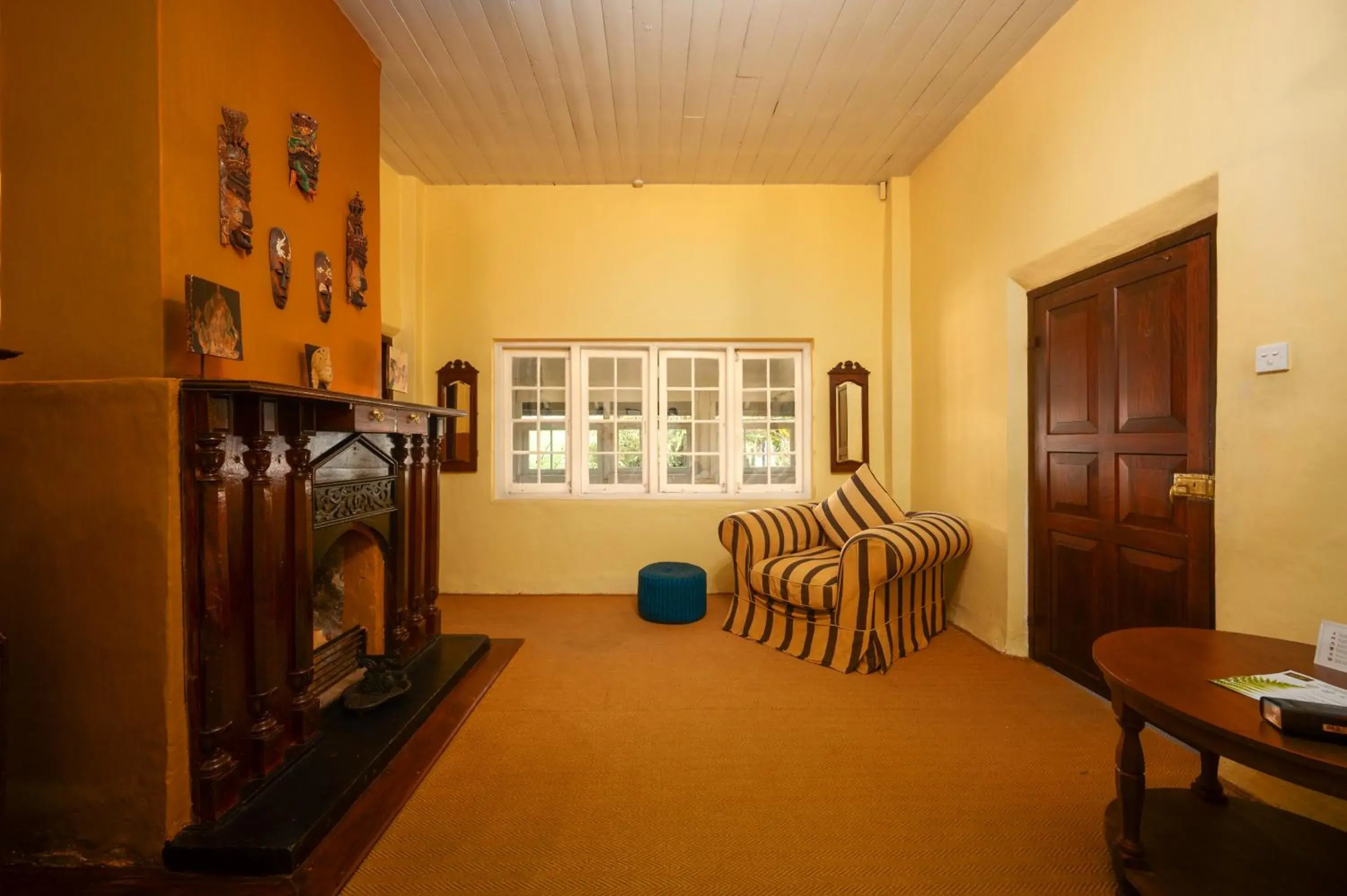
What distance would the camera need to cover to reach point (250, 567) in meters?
1.63

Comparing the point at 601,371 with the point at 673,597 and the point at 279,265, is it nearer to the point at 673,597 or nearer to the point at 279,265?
the point at 673,597

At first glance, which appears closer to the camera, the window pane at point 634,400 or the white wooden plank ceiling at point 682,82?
the white wooden plank ceiling at point 682,82

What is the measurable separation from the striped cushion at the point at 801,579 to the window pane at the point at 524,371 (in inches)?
90.9

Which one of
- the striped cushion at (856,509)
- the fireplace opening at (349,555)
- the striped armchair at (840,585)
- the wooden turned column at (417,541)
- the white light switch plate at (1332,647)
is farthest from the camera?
the striped cushion at (856,509)

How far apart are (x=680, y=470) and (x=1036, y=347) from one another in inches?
97.3

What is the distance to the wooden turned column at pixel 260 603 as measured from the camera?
5.35ft

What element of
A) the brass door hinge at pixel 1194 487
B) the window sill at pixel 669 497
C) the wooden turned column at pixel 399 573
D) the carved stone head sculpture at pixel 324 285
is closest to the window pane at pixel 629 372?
the window sill at pixel 669 497

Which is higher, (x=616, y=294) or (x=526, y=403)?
(x=616, y=294)

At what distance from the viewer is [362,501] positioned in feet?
7.36

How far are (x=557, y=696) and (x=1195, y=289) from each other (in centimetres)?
312

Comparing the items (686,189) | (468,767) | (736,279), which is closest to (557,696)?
(468,767)

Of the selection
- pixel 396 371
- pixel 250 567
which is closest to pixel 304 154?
pixel 396 371

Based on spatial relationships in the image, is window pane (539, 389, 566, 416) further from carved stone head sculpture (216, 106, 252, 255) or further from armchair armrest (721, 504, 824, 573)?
carved stone head sculpture (216, 106, 252, 255)

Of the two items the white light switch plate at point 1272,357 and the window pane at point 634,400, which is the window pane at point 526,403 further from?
the white light switch plate at point 1272,357
